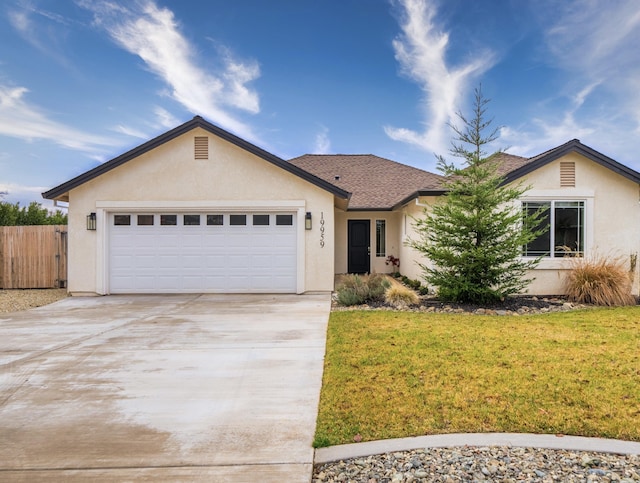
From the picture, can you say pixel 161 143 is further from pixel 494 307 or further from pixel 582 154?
pixel 582 154

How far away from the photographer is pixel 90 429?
3639mm

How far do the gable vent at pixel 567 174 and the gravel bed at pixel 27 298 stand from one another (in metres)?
14.7

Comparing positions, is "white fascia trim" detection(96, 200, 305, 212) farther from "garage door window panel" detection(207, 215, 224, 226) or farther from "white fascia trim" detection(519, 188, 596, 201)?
"white fascia trim" detection(519, 188, 596, 201)

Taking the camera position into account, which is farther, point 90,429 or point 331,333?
point 331,333

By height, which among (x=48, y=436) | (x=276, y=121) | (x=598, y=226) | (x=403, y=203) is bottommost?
(x=48, y=436)

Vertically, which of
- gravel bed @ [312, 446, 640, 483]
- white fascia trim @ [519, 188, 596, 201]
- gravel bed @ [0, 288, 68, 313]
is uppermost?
white fascia trim @ [519, 188, 596, 201]

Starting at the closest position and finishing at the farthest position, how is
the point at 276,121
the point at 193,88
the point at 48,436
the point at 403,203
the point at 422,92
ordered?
the point at 48,436 → the point at 403,203 → the point at 193,88 → the point at 422,92 → the point at 276,121

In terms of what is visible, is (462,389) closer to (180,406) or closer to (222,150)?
(180,406)

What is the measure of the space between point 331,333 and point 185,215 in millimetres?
7004

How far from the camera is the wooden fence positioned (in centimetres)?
1366


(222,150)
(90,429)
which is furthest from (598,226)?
(90,429)

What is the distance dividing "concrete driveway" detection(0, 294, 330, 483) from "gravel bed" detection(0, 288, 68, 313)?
2.69 m

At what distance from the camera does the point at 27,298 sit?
38.5 ft

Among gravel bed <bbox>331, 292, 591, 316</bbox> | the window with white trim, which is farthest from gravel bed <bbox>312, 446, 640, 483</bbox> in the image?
the window with white trim
